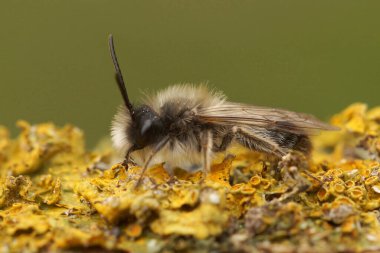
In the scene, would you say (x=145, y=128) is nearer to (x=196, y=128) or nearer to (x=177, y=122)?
(x=177, y=122)

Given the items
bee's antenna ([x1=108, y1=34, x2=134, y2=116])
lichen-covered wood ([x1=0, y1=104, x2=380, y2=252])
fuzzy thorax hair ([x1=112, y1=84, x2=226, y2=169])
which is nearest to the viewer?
lichen-covered wood ([x1=0, y1=104, x2=380, y2=252])

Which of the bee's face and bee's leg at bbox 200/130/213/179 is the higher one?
the bee's face

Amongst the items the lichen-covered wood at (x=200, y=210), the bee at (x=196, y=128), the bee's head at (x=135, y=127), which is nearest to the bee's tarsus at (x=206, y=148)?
the bee at (x=196, y=128)

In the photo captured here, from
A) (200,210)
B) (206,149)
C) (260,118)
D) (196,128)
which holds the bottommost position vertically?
(200,210)

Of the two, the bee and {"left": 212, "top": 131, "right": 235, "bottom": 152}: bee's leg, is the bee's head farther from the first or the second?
{"left": 212, "top": 131, "right": 235, "bottom": 152}: bee's leg

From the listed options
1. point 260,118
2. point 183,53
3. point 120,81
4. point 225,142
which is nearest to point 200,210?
point 120,81

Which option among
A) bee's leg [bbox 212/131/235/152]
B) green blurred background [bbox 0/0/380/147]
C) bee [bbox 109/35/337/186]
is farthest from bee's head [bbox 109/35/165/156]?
green blurred background [bbox 0/0/380/147]

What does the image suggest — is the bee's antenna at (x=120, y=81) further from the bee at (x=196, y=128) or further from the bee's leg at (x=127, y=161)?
the bee's leg at (x=127, y=161)
